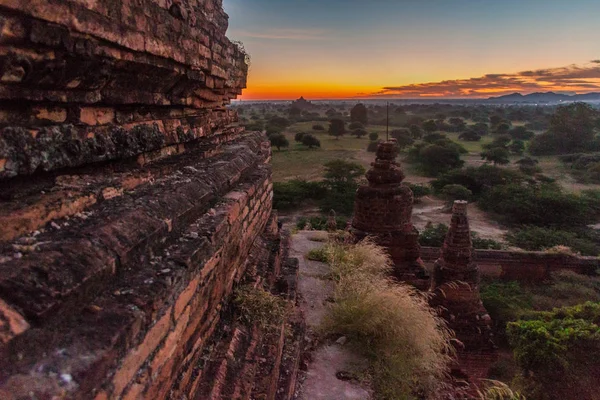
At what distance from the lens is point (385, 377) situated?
13.9 ft

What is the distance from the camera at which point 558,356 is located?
805cm

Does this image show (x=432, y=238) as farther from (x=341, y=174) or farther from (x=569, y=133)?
(x=569, y=133)

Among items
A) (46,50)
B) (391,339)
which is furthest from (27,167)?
(391,339)

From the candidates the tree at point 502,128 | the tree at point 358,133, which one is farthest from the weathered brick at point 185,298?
the tree at point 502,128

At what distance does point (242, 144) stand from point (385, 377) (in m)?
2.67

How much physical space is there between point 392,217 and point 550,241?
40.4 feet

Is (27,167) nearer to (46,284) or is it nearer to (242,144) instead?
(46,284)

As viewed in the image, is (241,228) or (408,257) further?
(408,257)

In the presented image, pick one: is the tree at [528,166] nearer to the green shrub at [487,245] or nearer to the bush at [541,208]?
the bush at [541,208]

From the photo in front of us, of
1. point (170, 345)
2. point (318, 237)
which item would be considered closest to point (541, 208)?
point (318, 237)

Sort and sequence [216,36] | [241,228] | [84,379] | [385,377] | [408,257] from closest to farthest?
[84,379], [241,228], [216,36], [385,377], [408,257]

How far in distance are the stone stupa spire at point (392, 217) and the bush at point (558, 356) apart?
258 centimetres

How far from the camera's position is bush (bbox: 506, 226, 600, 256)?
16.9 meters

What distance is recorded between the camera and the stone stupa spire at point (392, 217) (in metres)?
8.17
